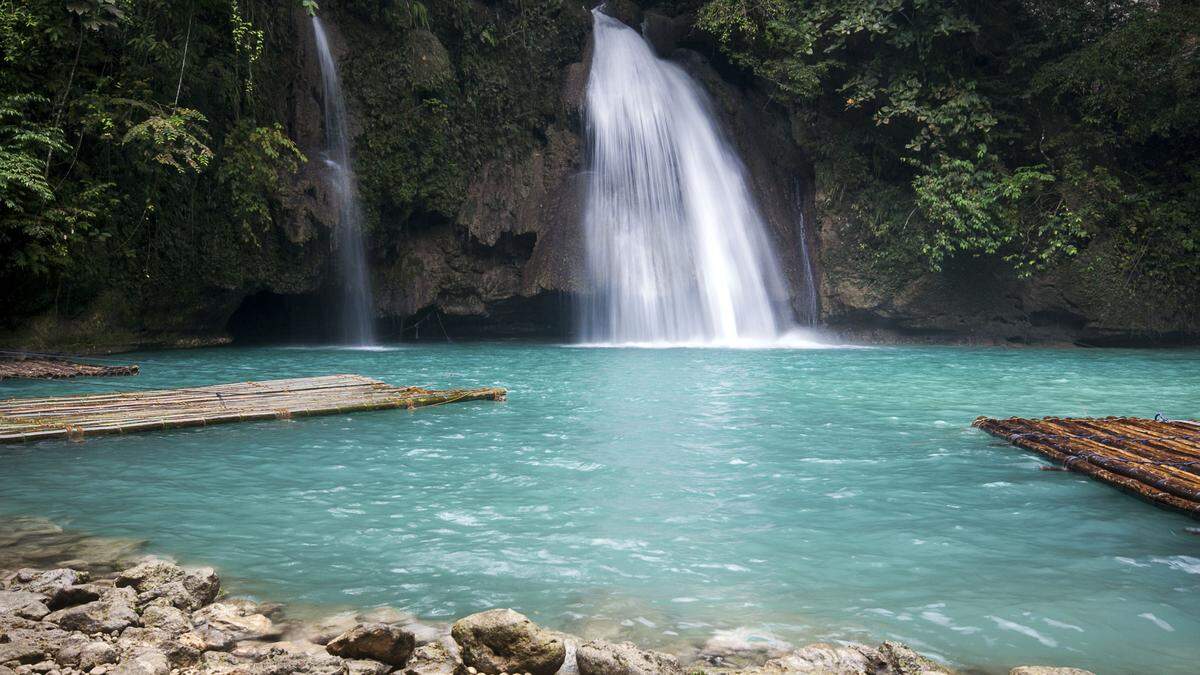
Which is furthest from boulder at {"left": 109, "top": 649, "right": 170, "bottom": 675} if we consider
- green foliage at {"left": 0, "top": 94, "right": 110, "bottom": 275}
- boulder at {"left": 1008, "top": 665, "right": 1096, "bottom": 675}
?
green foliage at {"left": 0, "top": 94, "right": 110, "bottom": 275}

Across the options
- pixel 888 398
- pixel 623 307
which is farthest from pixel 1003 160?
pixel 888 398

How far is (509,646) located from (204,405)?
639 centimetres

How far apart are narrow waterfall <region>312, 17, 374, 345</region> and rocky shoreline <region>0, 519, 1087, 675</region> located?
51.0 feet

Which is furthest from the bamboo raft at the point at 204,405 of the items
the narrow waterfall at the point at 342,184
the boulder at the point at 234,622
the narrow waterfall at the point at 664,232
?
the narrow waterfall at the point at 664,232

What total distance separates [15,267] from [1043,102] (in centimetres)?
2037

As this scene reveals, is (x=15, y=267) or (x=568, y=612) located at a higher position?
(x=15, y=267)

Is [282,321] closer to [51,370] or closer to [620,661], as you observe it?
[51,370]

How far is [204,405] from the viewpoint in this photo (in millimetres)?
8344

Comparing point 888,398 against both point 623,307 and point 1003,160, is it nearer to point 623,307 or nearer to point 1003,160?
point 623,307

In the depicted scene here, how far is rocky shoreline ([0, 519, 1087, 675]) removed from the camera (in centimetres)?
291

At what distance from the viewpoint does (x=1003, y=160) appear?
19.8 metres

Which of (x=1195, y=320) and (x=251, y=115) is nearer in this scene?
(x=251, y=115)

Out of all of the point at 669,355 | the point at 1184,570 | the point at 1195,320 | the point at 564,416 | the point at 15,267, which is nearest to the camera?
the point at 1184,570

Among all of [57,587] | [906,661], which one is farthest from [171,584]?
[906,661]
